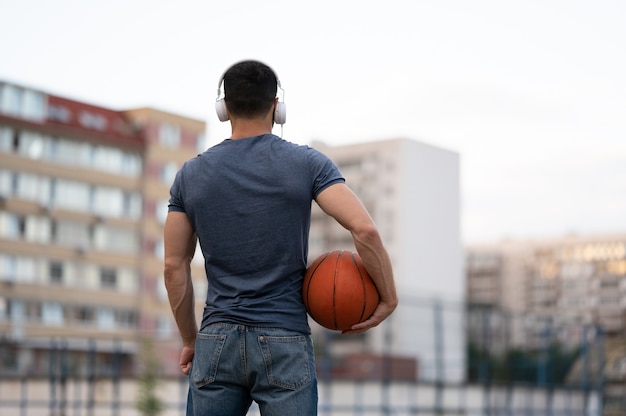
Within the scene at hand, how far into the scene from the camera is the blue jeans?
12.3 ft

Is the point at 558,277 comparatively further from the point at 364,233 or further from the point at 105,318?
the point at 364,233

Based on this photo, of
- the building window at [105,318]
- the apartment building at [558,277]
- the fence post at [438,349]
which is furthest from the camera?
the apartment building at [558,277]

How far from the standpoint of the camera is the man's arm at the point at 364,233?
3.77 metres

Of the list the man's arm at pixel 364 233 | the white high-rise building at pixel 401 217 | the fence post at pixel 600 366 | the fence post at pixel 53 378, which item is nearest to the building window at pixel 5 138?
the white high-rise building at pixel 401 217

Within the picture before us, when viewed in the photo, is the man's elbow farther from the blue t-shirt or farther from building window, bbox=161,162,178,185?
building window, bbox=161,162,178,185

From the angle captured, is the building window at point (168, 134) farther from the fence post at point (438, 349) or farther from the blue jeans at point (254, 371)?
the blue jeans at point (254, 371)

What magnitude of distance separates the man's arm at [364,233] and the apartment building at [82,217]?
62597 millimetres

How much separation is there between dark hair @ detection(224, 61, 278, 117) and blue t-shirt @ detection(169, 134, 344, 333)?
0.13 m

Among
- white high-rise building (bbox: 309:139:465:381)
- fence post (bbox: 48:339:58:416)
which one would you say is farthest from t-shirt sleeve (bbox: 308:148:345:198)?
white high-rise building (bbox: 309:139:465:381)

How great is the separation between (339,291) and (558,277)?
16114 cm

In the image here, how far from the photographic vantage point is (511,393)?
3359cm

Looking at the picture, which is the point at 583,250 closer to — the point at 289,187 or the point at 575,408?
the point at 575,408

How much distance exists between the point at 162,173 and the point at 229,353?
7271cm

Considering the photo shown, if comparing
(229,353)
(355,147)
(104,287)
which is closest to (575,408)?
(229,353)
